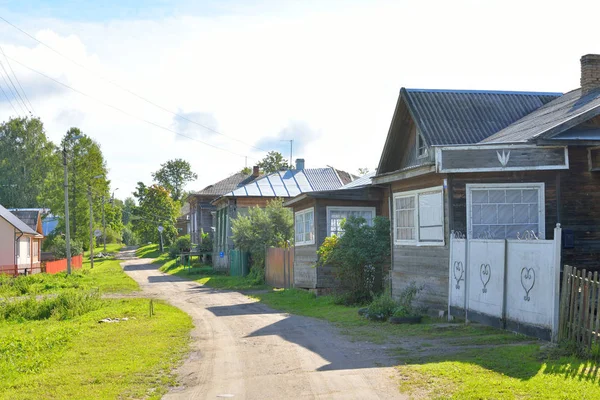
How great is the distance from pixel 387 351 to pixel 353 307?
7.62 m

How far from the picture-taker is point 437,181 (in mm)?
15312

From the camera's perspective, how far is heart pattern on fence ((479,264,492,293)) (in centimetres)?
1302

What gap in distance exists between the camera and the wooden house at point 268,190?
1649 inches

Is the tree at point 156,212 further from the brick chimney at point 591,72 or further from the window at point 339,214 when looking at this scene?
the brick chimney at point 591,72

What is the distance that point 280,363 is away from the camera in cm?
1078

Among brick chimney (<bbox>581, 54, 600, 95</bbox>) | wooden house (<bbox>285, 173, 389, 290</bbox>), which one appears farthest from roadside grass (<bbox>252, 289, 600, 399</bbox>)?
wooden house (<bbox>285, 173, 389, 290</bbox>)

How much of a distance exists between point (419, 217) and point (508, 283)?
4.47 metres

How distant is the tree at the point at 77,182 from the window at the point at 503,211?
50427 millimetres

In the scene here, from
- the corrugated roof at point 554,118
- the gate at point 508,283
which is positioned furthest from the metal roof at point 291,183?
the gate at point 508,283

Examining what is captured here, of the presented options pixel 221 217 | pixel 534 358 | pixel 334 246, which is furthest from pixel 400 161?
pixel 221 217

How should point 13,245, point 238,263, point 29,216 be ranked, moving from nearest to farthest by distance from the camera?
point 238,263 → point 13,245 → point 29,216

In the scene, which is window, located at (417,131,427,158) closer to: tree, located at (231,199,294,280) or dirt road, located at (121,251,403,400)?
dirt road, located at (121,251,403,400)

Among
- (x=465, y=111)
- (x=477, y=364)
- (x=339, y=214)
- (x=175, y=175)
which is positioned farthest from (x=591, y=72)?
(x=175, y=175)

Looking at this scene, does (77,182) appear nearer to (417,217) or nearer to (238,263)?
(238,263)
